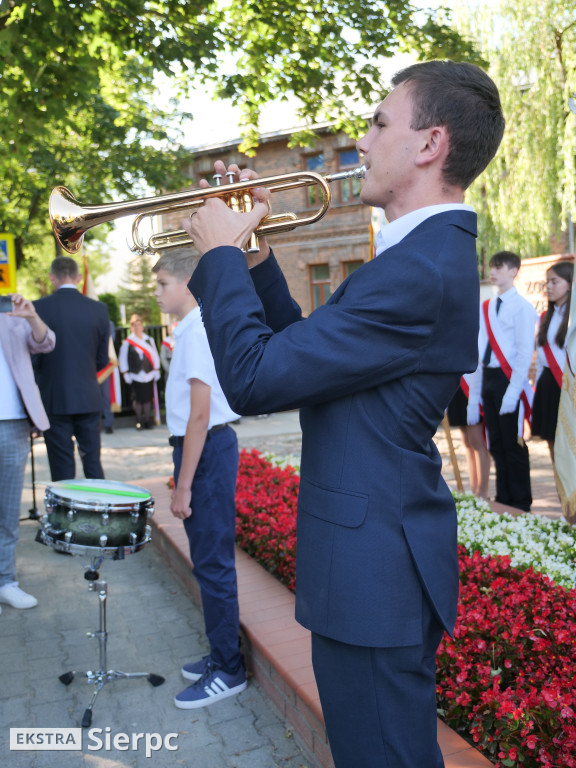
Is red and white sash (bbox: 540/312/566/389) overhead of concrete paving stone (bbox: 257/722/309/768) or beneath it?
overhead

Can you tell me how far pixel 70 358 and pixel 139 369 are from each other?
8.03 metres

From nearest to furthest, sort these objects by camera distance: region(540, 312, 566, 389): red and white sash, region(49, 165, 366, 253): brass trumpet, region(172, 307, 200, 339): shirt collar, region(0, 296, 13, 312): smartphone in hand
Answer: region(49, 165, 366, 253): brass trumpet → region(172, 307, 200, 339): shirt collar → region(0, 296, 13, 312): smartphone in hand → region(540, 312, 566, 389): red and white sash

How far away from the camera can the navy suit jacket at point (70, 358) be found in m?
6.07

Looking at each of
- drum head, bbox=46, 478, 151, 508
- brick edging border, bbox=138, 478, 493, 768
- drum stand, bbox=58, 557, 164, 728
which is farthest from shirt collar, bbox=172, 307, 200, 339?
brick edging border, bbox=138, 478, 493, 768

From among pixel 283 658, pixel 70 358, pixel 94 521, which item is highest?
pixel 70 358

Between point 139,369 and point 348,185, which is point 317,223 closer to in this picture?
point 348,185

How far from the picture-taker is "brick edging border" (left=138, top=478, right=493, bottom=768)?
2.65 metres

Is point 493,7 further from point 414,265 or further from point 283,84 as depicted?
point 414,265

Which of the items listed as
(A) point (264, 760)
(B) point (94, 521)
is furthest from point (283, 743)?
(B) point (94, 521)

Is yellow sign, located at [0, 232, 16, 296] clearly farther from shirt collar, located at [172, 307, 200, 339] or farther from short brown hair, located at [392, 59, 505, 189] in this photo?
short brown hair, located at [392, 59, 505, 189]

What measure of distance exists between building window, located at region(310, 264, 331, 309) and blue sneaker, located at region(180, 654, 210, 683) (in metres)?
22.3

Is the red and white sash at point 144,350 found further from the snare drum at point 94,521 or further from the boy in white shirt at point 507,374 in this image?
the snare drum at point 94,521

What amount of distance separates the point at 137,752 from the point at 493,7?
1777 cm

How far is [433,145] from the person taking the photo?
5.37 ft
